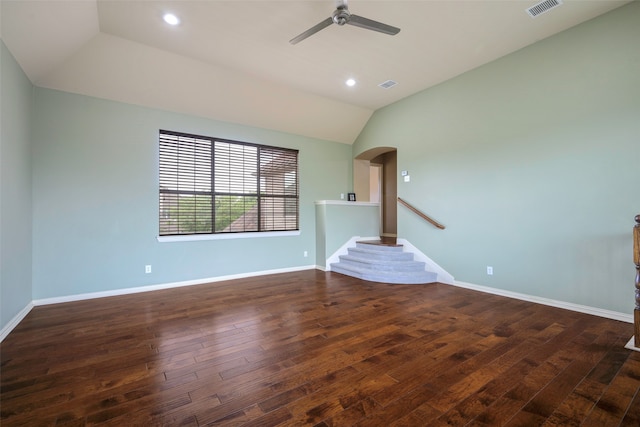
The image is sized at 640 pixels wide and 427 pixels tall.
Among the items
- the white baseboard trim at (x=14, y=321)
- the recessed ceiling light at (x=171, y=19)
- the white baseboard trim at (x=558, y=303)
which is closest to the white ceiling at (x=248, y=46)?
the recessed ceiling light at (x=171, y=19)

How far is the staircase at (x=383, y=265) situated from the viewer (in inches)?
190

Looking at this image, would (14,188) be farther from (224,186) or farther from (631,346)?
(631,346)

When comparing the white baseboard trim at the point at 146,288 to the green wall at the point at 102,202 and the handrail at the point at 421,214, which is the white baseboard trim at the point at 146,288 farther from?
the handrail at the point at 421,214

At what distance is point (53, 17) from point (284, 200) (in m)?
4.01

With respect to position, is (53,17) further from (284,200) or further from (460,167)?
(460,167)

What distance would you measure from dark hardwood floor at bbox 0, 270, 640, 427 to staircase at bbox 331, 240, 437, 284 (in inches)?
43.6

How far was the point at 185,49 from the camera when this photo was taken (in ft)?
12.3

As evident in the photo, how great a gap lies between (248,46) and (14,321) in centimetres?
414

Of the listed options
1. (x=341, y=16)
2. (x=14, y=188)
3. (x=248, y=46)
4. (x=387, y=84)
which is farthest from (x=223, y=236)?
(x=387, y=84)

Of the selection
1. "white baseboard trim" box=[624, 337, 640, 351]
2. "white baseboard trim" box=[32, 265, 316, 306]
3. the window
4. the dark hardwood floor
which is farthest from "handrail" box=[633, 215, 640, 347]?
the window

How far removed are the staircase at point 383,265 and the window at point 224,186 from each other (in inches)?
56.2

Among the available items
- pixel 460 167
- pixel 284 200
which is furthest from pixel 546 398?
pixel 284 200

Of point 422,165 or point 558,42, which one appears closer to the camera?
point 558,42

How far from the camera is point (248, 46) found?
12.1 feet
